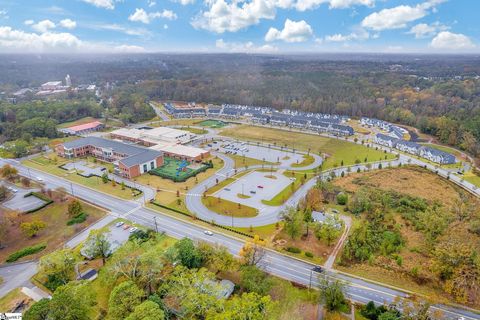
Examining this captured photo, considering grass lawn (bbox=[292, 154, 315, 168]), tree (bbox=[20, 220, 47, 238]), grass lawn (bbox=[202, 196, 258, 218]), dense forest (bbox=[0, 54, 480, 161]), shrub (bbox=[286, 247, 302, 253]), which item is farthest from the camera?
dense forest (bbox=[0, 54, 480, 161])

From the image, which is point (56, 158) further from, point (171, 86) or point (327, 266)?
point (171, 86)

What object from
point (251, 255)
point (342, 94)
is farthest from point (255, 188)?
point (342, 94)

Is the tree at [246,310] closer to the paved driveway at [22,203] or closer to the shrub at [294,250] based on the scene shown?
the shrub at [294,250]

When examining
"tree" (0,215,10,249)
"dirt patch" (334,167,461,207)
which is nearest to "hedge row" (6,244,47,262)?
"tree" (0,215,10,249)

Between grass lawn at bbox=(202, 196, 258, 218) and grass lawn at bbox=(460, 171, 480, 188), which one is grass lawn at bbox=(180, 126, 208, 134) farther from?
grass lawn at bbox=(460, 171, 480, 188)

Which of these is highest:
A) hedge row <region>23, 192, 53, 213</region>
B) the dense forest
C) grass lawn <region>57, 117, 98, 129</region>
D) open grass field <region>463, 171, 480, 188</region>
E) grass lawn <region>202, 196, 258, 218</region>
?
the dense forest

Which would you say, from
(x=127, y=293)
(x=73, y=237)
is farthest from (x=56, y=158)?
(x=127, y=293)

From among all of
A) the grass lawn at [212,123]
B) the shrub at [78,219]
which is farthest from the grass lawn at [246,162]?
the grass lawn at [212,123]
